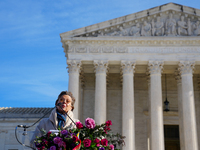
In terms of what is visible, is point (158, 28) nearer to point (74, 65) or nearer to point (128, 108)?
point (128, 108)

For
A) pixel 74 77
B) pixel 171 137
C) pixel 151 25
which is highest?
pixel 151 25

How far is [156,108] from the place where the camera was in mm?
28062

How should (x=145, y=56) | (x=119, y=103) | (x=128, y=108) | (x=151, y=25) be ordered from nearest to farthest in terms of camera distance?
(x=128, y=108) < (x=145, y=56) < (x=151, y=25) < (x=119, y=103)

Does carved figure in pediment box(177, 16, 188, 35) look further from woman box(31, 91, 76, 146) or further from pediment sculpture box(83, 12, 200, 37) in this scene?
woman box(31, 91, 76, 146)

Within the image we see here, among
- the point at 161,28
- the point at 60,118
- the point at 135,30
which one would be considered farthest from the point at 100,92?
the point at 60,118

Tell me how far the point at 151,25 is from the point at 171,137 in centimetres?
1378

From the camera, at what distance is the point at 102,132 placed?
547 cm

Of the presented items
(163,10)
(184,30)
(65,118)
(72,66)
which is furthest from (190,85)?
(65,118)

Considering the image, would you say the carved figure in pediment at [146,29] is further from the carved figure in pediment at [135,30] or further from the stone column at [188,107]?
the stone column at [188,107]

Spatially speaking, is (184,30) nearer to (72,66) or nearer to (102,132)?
(72,66)

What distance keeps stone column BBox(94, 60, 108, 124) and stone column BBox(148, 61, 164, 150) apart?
15.1ft

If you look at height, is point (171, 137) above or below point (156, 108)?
below

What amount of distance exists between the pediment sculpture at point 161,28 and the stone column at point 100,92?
3.28 m

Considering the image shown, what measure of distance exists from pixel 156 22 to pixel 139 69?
17.8 ft
